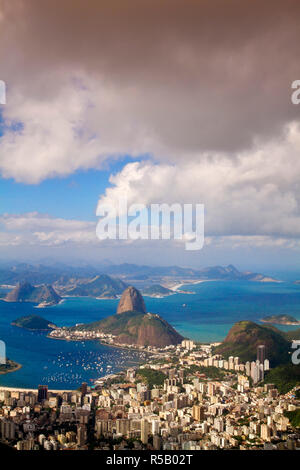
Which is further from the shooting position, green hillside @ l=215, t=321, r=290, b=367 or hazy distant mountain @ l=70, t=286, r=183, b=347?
hazy distant mountain @ l=70, t=286, r=183, b=347

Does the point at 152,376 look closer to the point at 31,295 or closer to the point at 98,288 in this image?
the point at 31,295

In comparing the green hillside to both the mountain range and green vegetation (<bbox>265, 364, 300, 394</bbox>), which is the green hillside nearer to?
green vegetation (<bbox>265, 364, 300, 394</bbox>)

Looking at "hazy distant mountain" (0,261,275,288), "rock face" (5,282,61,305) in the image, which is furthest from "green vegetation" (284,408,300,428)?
"hazy distant mountain" (0,261,275,288)

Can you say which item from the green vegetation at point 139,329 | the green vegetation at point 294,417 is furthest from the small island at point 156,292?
the green vegetation at point 294,417
